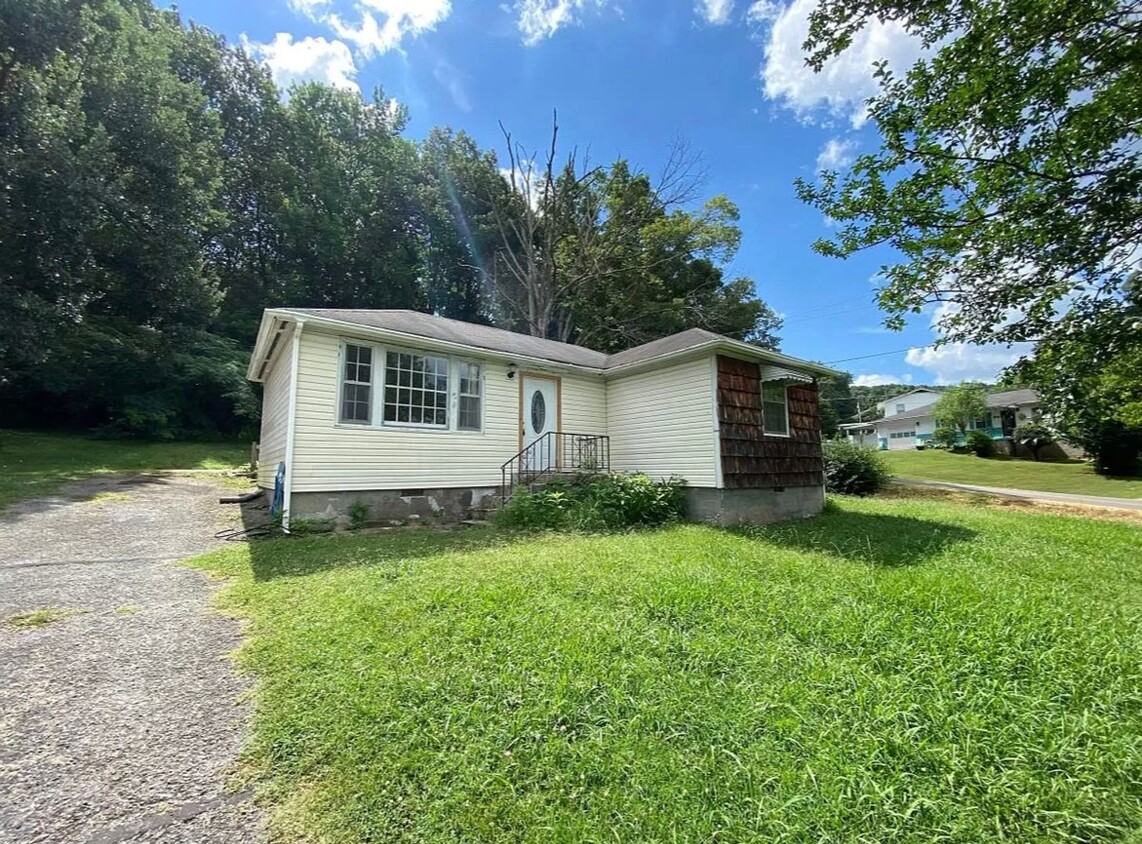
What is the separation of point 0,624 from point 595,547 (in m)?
5.21

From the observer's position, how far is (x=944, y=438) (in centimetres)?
3131

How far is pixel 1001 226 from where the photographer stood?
20.1 feet

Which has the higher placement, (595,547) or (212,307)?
(212,307)

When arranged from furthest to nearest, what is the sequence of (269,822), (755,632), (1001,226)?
(1001,226)
(755,632)
(269,822)

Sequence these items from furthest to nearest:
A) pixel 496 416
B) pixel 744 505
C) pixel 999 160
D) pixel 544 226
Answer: pixel 544 226
pixel 496 416
pixel 744 505
pixel 999 160

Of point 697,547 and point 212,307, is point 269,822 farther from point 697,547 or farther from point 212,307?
point 212,307

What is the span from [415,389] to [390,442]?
40.2 inches

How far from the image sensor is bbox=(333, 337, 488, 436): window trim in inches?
298

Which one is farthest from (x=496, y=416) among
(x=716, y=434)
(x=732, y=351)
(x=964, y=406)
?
(x=964, y=406)

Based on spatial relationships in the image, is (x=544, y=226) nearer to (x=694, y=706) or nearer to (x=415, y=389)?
(x=415, y=389)

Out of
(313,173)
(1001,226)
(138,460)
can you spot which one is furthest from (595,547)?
(313,173)

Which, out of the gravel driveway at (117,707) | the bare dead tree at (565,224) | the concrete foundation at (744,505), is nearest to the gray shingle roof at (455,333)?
the concrete foundation at (744,505)

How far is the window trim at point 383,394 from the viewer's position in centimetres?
757

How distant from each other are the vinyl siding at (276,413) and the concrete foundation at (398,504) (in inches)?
38.6
